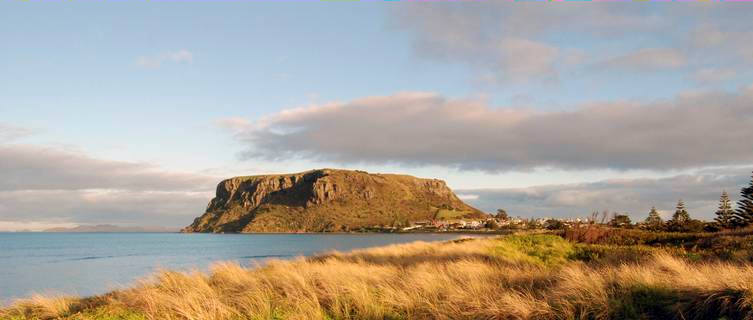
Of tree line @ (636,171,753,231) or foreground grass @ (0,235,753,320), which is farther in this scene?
tree line @ (636,171,753,231)

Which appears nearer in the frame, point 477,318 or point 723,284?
point 723,284

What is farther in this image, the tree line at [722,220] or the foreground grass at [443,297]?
the tree line at [722,220]

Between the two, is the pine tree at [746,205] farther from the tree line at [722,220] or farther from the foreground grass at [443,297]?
the foreground grass at [443,297]

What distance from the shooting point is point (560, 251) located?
27.3 m

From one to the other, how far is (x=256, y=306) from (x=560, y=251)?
777 inches

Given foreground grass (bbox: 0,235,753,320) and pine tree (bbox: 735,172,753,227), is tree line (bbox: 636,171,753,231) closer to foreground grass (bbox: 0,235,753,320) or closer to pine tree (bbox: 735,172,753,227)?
pine tree (bbox: 735,172,753,227)

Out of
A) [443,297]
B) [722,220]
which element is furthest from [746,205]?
[443,297]

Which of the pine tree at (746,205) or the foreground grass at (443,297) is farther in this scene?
the pine tree at (746,205)

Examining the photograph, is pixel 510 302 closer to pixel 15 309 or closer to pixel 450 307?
pixel 450 307

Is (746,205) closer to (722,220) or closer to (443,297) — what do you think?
(722,220)

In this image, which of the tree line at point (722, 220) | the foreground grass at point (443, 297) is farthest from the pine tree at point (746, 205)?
the foreground grass at point (443, 297)

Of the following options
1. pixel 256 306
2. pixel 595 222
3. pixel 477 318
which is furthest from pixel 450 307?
pixel 595 222

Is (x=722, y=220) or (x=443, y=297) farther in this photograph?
(x=722, y=220)

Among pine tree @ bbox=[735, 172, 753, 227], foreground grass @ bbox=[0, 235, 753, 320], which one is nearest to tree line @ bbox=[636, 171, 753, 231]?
pine tree @ bbox=[735, 172, 753, 227]
